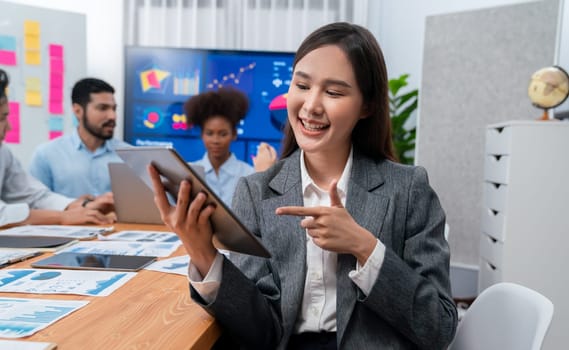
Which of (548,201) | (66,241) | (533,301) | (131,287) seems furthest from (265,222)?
(548,201)

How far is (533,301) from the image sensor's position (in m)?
0.93

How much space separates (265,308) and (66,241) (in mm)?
883

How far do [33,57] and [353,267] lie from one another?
3392 millimetres

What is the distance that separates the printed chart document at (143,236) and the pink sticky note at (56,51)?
239 centimetres

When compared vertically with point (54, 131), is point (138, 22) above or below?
above

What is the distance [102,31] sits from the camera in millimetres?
4133

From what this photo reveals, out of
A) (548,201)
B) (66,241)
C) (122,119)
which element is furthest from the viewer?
(122,119)

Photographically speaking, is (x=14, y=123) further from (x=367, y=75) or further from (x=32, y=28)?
(x=367, y=75)

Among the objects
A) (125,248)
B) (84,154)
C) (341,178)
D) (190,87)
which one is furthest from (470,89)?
(84,154)

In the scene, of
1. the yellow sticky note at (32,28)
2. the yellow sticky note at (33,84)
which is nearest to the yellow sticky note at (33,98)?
the yellow sticky note at (33,84)

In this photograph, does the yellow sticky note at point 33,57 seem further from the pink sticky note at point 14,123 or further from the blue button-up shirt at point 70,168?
the blue button-up shirt at point 70,168

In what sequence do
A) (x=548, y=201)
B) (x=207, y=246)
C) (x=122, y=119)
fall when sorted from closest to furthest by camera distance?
1. (x=207, y=246)
2. (x=548, y=201)
3. (x=122, y=119)

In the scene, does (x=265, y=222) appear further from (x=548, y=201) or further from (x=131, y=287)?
(x=548, y=201)

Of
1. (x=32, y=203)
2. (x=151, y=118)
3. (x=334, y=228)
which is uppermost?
(x=151, y=118)
